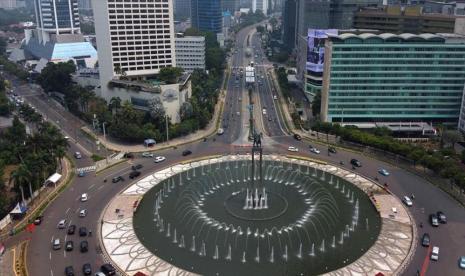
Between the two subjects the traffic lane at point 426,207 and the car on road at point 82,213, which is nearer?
the traffic lane at point 426,207

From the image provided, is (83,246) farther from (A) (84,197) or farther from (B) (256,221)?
(B) (256,221)

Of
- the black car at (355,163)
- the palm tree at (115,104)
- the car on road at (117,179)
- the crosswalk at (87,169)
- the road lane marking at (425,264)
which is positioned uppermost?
the palm tree at (115,104)

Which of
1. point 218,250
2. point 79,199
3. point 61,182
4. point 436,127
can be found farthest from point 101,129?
point 436,127

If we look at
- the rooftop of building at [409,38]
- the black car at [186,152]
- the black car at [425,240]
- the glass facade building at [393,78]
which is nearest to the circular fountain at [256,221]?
the black car at [425,240]

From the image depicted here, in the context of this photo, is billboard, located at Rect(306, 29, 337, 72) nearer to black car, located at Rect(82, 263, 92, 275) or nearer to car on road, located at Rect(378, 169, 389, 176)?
car on road, located at Rect(378, 169, 389, 176)

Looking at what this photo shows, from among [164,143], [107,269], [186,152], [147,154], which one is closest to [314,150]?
[186,152]

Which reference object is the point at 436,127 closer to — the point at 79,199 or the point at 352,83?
the point at 352,83

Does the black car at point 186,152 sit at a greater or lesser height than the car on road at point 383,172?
greater

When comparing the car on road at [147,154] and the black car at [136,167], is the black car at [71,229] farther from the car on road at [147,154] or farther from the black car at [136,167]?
the car on road at [147,154]

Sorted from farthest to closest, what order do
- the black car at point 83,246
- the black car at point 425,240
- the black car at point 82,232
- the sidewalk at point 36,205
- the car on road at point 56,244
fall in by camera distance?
the sidewalk at point 36,205, the black car at point 82,232, the black car at point 425,240, the car on road at point 56,244, the black car at point 83,246
